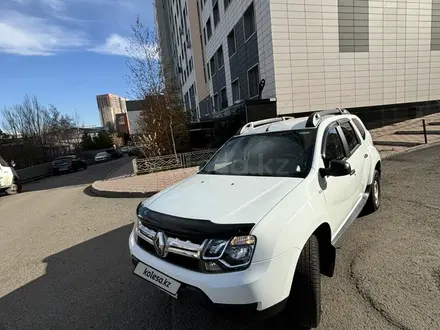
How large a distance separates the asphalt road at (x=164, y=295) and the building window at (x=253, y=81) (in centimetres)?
1100

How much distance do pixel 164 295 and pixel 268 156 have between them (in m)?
1.93

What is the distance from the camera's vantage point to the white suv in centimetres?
197

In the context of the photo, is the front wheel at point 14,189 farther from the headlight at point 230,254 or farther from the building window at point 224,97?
the building window at point 224,97

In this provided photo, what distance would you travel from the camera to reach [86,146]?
48.0 m

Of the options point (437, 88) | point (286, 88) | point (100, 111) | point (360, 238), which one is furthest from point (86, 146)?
point (100, 111)

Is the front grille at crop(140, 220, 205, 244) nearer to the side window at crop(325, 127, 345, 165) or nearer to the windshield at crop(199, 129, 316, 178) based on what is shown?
the windshield at crop(199, 129, 316, 178)

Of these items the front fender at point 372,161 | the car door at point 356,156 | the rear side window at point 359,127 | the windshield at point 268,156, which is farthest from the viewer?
the rear side window at point 359,127

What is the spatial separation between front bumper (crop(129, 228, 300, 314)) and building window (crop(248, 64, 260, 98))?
14284 millimetres

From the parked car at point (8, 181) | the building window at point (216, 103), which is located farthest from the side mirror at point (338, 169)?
the building window at point (216, 103)

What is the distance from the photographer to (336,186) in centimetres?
300

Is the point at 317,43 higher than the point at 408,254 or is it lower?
higher

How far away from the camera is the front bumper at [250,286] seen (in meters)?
1.92

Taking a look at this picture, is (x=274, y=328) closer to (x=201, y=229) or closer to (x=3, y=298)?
(x=201, y=229)

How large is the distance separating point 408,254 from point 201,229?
280cm
